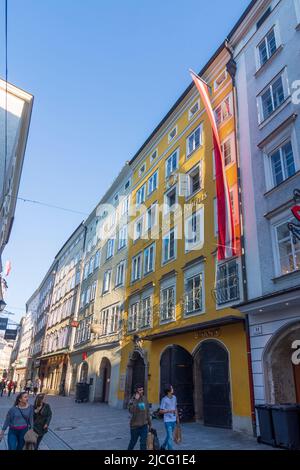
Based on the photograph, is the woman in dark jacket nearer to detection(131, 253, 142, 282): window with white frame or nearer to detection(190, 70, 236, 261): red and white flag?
detection(190, 70, 236, 261): red and white flag

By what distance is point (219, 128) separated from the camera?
18.5 metres

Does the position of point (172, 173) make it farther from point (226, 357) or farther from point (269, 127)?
point (226, 357)

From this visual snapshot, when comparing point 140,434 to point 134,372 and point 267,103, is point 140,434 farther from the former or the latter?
point 267,103

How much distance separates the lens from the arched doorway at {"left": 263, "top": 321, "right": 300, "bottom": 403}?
11.5m

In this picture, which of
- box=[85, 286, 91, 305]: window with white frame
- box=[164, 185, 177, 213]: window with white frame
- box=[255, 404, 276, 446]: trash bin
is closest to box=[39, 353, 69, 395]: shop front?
box=[85, 286, 91, 305]: window with white frame

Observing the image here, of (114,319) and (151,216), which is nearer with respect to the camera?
(151,216)

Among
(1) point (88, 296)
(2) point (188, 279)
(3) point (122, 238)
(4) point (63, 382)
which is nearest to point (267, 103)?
(2) point (188, 279)

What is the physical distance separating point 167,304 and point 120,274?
879 cm

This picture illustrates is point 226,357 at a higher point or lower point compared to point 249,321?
lower

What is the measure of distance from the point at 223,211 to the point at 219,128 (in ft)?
20.1

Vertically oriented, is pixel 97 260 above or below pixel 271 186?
above

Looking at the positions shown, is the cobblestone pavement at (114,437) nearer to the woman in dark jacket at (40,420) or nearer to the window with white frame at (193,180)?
the woman in dark jacket at (40,420)

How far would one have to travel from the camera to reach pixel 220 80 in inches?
787
